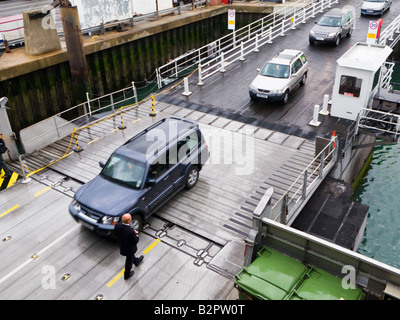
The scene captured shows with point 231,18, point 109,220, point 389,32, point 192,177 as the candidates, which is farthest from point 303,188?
point 231,18

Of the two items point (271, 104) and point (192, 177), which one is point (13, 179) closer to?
point (192, 177)

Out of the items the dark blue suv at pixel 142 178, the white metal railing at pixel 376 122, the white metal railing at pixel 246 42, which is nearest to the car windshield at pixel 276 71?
the white metal railing at pixel 246 42

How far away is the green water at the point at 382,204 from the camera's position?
527 inches

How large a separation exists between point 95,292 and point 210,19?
27379 mm

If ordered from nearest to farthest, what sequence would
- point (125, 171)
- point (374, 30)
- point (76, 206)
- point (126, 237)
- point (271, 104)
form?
point (126, 237) < point (76, 206) < point (125, 171) < point (271, 104) < point (374, 30)

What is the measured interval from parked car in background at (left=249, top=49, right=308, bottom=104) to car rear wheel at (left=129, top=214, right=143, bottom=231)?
8801 mm

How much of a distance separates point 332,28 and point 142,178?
1831 centimetres

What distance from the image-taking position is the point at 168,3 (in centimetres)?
2862

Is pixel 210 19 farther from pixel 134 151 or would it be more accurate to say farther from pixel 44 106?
pixel 134 151

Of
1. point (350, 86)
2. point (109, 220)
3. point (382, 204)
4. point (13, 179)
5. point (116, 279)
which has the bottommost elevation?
point (382, 204)

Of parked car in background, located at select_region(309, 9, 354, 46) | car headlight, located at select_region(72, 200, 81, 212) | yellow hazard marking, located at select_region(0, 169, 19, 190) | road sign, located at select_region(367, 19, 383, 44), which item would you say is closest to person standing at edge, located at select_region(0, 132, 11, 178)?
yellow hazard marking, located at select_region(0, 169, 19, 190)

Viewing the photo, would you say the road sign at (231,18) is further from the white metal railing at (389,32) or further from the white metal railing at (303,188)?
the white metal railing at (303,188)

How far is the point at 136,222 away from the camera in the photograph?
1000 cm
